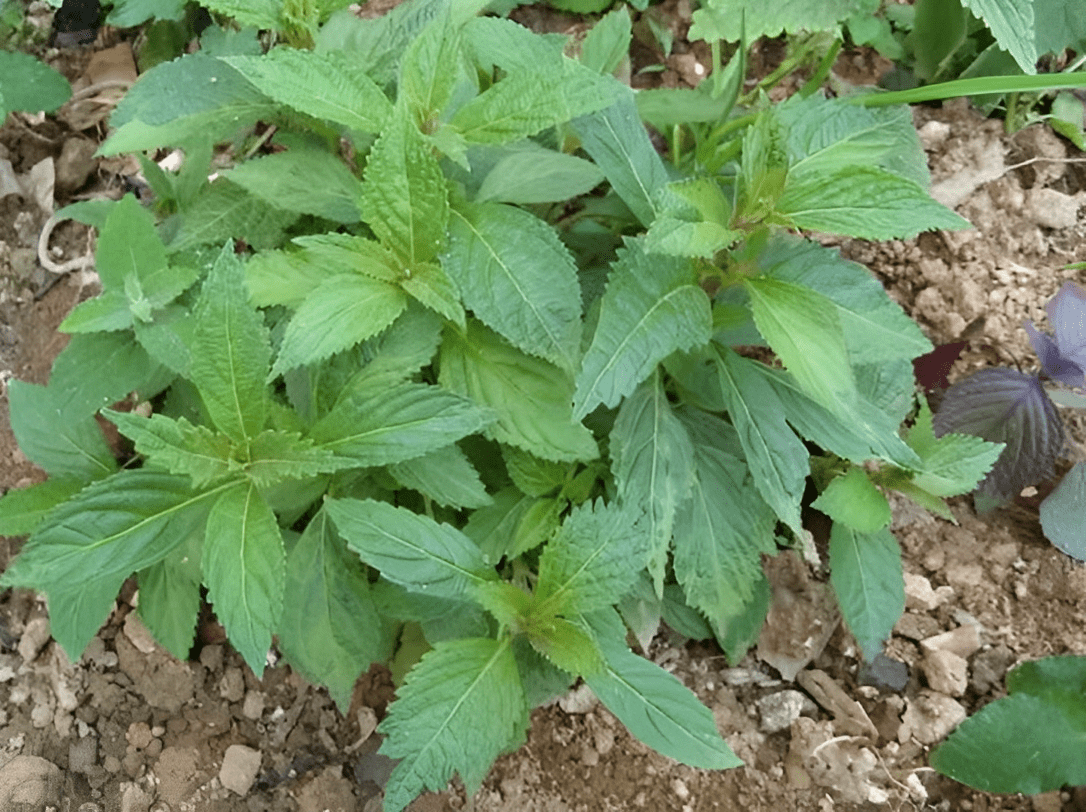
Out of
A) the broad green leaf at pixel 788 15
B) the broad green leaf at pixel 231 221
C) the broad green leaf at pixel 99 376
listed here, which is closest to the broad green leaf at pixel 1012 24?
the broad green leaf at pixel 788 15

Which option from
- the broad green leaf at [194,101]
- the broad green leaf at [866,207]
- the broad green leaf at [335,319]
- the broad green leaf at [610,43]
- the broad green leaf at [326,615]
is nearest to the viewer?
the broad green leaf at [866,207]

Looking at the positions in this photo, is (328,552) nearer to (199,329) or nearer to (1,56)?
(199,329)

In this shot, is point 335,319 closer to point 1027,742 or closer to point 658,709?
point 658,709

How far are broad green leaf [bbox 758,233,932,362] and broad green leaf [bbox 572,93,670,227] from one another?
206mm

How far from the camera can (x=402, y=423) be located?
120 cm

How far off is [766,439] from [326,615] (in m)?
0.77

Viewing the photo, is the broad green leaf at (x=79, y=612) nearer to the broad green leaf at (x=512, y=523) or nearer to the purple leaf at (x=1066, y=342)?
the broad green leaf at (x=512, y=523)

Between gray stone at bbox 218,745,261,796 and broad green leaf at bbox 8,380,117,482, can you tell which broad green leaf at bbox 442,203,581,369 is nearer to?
broad green leaf at bbox 8,380,117,482

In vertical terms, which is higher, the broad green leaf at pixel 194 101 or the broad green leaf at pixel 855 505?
the broad green leaf at pixel 194 101

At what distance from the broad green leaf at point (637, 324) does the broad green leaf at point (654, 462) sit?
25cm

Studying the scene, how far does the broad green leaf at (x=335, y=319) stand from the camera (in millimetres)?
1177

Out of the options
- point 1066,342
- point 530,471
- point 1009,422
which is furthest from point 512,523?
point 1066,342

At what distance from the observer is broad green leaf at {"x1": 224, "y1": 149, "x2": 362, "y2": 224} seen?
→ 1355mm

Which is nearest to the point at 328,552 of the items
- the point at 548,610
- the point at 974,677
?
the point at 548,610
